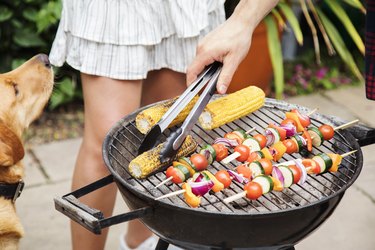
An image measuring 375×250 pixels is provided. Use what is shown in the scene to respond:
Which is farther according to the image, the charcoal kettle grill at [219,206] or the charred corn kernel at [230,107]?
the charred corn kernel at [230,107]

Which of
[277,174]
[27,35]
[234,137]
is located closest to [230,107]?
[234,137]

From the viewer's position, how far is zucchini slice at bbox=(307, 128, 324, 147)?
7.88 feet

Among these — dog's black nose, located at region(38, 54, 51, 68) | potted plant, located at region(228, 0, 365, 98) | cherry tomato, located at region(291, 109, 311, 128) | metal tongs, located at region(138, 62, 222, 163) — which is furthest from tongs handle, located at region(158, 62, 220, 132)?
potted plant, located at region(228, 0, 365, 98)

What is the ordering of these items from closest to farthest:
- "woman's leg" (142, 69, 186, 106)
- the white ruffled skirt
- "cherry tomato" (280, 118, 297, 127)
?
"cherry tomato" (280, 118, 297, 127) → the white ruffled skirt → "woman's leg" (142, 69, 186, 106)

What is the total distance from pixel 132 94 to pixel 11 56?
2485 mm

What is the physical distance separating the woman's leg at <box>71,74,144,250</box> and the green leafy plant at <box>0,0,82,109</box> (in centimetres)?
200

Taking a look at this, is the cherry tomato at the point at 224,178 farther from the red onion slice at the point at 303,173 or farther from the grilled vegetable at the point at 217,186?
the red onion slice at the point at 303,173

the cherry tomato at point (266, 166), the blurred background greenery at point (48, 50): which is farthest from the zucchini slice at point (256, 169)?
the blurred background greenery at point (48, 50)

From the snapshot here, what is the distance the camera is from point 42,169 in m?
4.36

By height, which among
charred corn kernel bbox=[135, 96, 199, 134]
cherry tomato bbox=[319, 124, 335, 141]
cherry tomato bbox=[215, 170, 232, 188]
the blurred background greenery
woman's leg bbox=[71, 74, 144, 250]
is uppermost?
charred corn kernel bbox=[135, 96, 199, 134]

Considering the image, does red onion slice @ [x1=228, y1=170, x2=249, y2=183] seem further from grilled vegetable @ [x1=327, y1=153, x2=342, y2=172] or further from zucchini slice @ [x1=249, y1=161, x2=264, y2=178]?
grilled vegetable @ [x1=327, y1=153, x2=342, y2=172]

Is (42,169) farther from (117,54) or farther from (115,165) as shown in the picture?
(115,165)

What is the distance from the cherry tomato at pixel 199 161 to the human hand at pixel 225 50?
0.24 m

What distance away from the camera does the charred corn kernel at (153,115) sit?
90.4 inches
